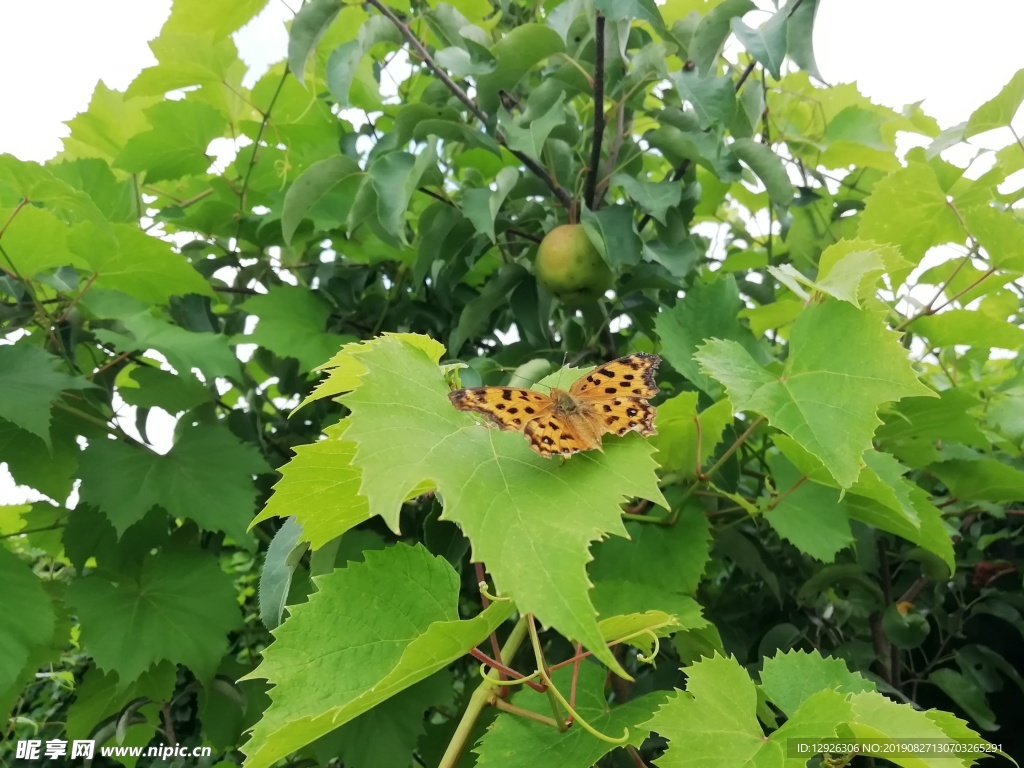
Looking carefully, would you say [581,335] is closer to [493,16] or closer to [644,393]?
[644,393]

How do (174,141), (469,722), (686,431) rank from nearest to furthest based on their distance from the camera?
(469,722) → (686,431) → (174,141)

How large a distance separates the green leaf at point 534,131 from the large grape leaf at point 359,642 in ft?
1.78

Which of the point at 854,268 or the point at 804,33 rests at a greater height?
the point at 804,33

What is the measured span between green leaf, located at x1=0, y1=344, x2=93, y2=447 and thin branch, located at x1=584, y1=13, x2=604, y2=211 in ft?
2.23

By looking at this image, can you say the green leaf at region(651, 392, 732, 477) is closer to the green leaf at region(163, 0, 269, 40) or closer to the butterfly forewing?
the butterfly forewing

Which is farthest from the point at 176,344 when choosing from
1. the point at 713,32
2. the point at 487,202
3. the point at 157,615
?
the point at 713,32

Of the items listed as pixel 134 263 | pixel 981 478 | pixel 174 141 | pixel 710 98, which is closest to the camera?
pixel 710 98

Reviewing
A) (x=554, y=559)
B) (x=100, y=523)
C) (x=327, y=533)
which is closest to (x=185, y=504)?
(x=100, y=523)

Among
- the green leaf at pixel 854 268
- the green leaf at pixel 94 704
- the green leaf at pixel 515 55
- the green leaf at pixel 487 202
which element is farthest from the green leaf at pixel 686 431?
the green leaf at pixel 94 704

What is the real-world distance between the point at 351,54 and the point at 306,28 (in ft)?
0.22

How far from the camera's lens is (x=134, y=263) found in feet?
3.48

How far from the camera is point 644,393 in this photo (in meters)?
0.57

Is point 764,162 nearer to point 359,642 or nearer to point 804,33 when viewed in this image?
point 804,33

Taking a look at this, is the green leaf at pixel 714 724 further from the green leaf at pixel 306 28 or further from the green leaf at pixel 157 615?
the green leaf at pixel 306 28
